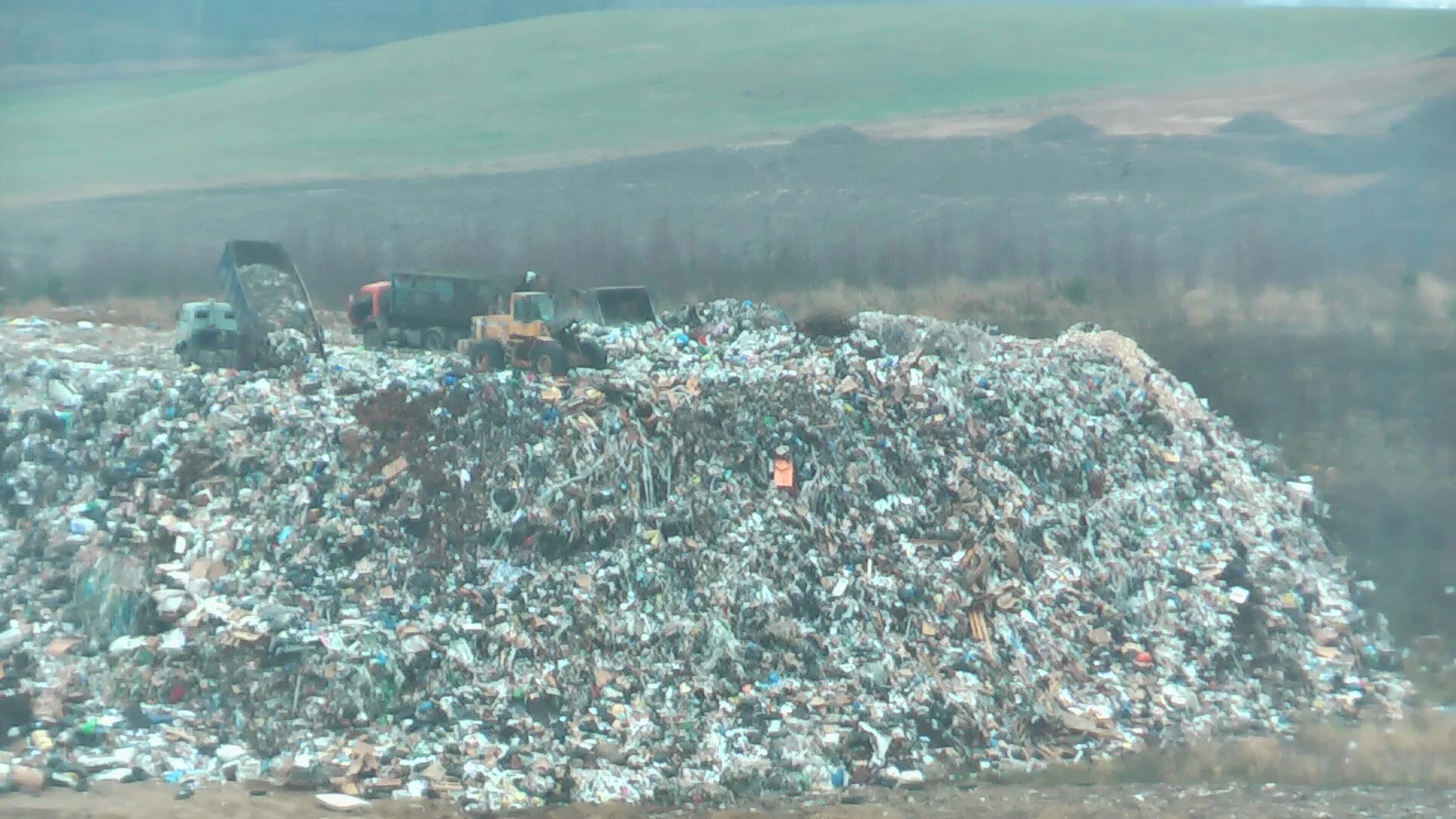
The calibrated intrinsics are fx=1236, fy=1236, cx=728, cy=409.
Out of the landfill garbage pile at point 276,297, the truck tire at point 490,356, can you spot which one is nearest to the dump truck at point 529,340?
the truck tire at point 490,356

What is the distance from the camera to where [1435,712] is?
27.9ft

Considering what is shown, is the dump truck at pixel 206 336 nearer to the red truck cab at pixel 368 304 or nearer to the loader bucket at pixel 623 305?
the red truck cab at pixel 368 304

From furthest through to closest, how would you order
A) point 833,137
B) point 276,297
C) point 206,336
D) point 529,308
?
point 833,137, point 276,297, point 206,336, point 529,308

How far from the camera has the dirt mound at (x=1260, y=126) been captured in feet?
44.9

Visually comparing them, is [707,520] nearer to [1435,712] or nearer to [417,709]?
[417,709]

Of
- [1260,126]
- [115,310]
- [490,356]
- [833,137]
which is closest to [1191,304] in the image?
[1260,126]

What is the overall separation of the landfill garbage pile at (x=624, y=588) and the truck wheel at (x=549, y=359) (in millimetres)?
683

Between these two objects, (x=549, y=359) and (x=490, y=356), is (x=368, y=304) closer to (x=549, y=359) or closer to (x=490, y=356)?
(x=490, y=356)

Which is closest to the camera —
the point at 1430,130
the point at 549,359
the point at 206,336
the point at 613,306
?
the point at 549,359

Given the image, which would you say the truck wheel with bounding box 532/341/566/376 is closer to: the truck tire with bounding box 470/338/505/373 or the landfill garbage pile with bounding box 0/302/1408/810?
the truck tire with bounding box 470/338/505/373

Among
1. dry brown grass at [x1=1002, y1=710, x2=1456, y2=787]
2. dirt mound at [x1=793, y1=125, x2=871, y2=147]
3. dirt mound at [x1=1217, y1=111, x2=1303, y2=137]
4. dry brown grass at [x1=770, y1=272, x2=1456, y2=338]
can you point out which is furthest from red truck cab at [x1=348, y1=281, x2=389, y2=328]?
dirt mound at [x1=1217, y1=111, x2=1303, y2=137]

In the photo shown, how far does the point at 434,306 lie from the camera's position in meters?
11.6

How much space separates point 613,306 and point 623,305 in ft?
0.35

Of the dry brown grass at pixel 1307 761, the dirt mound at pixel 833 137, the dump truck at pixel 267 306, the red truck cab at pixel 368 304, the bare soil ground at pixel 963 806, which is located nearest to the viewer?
the bare soil ground at pixel 963 806
